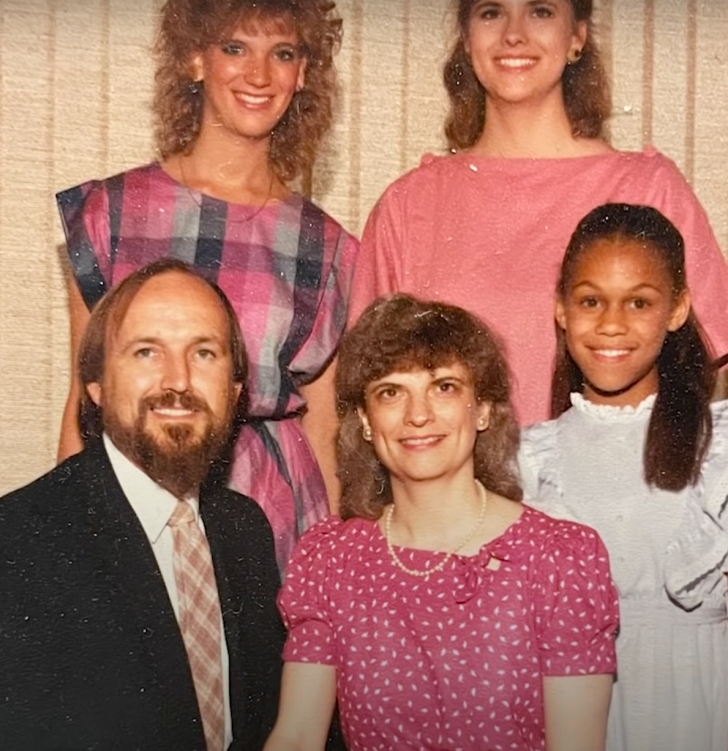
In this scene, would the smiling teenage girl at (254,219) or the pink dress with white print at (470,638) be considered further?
the smiling teenage girl at (254,219)

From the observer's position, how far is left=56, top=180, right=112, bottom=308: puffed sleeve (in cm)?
154

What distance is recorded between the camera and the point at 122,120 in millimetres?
1585

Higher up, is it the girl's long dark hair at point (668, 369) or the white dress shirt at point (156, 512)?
the girl's long dark hair at point (668, 369)

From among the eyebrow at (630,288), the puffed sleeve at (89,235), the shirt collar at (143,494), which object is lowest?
the shirt collar at (143,494)

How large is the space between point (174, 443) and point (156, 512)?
0.08m

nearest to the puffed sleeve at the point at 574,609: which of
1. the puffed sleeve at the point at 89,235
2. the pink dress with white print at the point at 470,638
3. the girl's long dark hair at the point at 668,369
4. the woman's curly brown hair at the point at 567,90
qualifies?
the pink dress with white print at the point at 470,638

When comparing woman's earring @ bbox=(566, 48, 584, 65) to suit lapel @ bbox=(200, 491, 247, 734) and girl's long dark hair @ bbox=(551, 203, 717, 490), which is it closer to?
girl's long dark hair @ bbox=(551, 203, 717, 490)

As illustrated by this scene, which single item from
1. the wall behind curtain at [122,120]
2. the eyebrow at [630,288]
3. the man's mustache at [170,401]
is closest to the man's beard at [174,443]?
the man's mustache at [170,401]

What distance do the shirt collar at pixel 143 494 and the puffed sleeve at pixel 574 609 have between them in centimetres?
42

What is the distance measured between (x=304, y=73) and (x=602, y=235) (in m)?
0.38

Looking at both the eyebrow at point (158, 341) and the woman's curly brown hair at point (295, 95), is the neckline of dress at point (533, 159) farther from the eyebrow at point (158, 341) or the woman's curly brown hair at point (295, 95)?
the eyebrow at point (158, 341)

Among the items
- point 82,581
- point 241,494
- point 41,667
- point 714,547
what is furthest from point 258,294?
point 714,547

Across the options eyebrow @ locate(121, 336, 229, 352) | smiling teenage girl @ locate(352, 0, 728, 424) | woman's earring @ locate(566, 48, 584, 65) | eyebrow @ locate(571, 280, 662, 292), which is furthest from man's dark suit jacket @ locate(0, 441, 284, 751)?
woman's earring @ locate(566, 48, 584, 65)

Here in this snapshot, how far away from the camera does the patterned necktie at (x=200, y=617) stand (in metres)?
1.50
